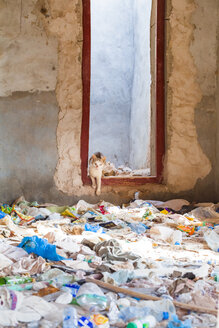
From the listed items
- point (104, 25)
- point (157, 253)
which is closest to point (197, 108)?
point (157, 253)

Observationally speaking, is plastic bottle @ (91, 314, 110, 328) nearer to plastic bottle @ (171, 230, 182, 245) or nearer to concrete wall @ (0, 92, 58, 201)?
plastic bottle @ (171, 230, 182, 245)

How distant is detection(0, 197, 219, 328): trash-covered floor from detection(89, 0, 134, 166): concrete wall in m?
7.72

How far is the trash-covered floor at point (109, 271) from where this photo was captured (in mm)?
2047

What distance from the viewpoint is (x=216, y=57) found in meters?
6.31

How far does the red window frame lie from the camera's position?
5.97 metres

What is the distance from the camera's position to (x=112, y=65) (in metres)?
12.7

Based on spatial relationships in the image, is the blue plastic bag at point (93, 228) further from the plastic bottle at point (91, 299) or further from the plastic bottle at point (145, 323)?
the plastic bottle at point (145, 323)

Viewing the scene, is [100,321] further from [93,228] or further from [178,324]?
[93,228]

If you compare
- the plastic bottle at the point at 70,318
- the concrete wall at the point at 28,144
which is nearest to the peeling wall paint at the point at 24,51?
the concrete wall at the point at 28,144

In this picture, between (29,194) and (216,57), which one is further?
(216,57)

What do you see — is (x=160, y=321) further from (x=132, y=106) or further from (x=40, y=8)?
(x=132, y=106)

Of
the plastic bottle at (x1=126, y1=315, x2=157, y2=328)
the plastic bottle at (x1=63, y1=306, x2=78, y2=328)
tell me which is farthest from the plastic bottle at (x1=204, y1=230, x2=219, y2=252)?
the plastic bottle at (x1=63, y1=306, x2=78, y2=328)

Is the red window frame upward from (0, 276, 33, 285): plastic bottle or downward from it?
upward

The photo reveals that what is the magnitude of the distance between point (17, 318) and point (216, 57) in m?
5.53
